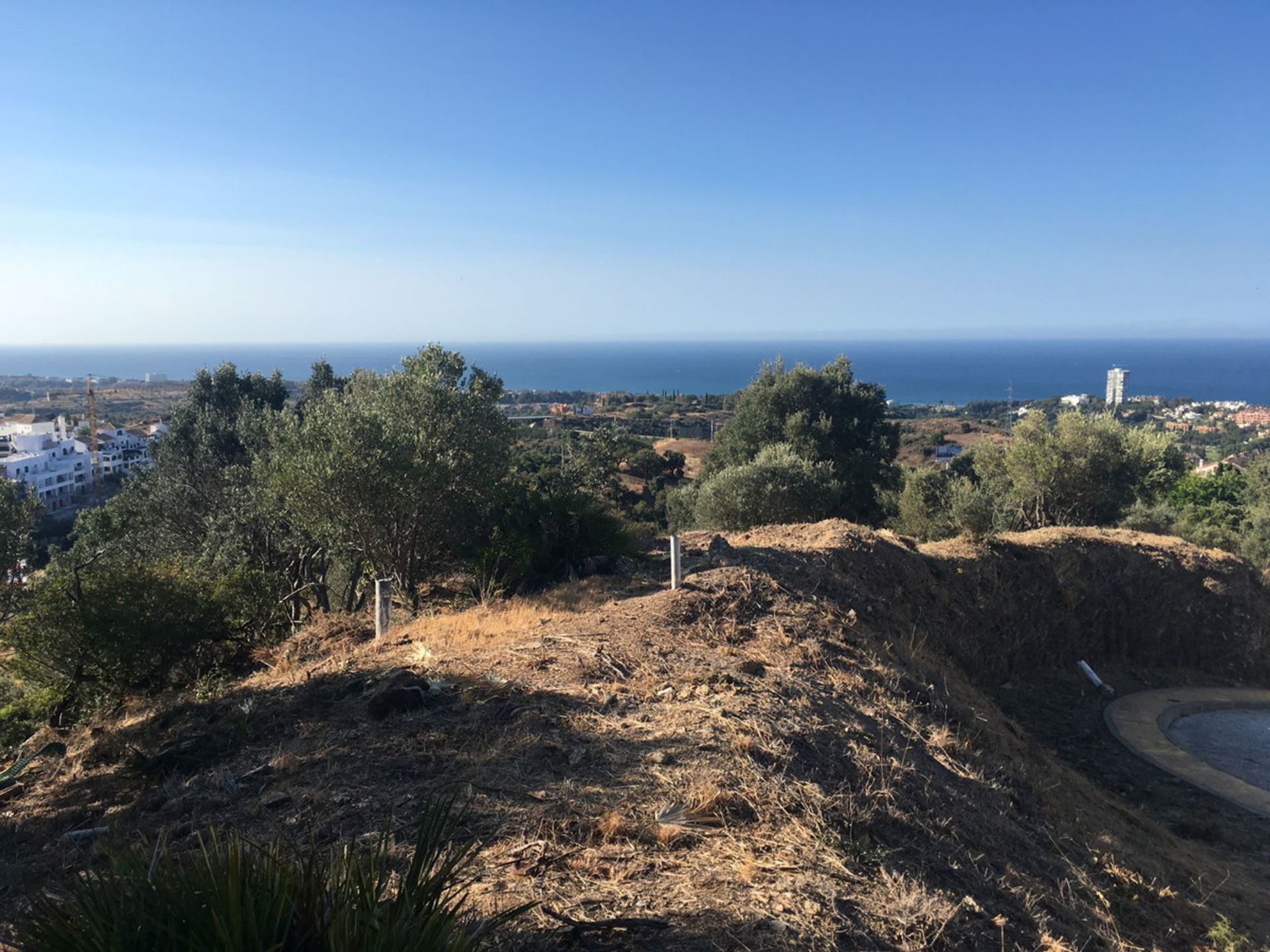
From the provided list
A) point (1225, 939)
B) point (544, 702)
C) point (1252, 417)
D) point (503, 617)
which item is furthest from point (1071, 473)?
point (1252, 417)

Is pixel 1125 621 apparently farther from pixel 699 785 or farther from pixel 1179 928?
pixel 699 785

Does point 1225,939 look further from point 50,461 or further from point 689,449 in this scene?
point 50,461

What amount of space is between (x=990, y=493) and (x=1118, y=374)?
115 meters

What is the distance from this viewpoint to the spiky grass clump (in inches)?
103

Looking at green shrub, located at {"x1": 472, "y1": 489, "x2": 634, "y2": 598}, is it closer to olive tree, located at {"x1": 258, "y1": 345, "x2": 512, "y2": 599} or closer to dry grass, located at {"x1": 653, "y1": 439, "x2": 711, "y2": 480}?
olive tree, located at {"x1": 258, "y1": 345, "x2": 512, "y2": 599}

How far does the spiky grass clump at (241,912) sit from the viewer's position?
2604 millimetres

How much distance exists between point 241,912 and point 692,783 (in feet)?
12.4

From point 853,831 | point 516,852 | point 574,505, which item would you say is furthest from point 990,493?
point 516,852

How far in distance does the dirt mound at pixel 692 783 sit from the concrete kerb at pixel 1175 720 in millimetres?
2163

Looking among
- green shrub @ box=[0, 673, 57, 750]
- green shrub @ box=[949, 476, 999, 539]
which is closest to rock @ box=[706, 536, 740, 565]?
green shrub @ box=[0, 673, 57, 750]

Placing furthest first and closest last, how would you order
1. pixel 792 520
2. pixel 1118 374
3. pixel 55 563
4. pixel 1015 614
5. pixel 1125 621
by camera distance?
pixel 1118 374
pixel 792 520
pixel 1125 621
pixel 1015 614
pixel 55 563

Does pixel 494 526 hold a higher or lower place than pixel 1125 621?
higher

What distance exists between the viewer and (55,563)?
A: 39.9 feet

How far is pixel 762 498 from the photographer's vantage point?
22312mm
